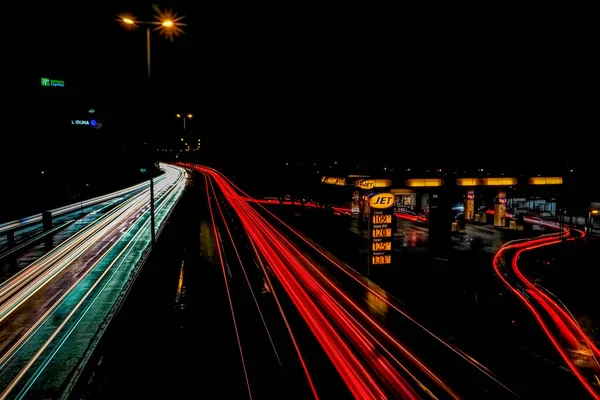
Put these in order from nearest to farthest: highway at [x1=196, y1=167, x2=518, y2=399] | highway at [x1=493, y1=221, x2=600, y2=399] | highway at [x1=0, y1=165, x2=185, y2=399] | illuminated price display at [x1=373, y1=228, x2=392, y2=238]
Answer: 1. highway at [x1=196, y1=167, x2=518, y2=399]
2. highway at [x1=0, y1=165, x2=185, y2=399]
3. highway at [x1=493, y1=221, x2=600, y2=399]
4. illuminated price display at [x1=373, y1=228, x2=392, y2=238]

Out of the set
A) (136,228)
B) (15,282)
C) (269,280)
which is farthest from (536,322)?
(136,228)

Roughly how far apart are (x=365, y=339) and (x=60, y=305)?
39.8ft

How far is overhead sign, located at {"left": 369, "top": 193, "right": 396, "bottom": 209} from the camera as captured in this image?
18911mm

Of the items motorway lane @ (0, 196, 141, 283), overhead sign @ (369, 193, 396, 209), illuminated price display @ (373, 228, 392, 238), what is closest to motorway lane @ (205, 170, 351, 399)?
illuminated price display @ (373, 228, 392, 238)

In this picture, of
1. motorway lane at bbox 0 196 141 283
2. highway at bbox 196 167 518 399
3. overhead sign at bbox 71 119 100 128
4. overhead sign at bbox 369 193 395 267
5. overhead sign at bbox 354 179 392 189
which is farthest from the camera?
overhead sign at bbox 71 119 100 128

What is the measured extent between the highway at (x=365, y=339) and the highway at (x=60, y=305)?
16.7 ft

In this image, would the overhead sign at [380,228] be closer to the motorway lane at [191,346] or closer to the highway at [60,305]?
the motorway lane at [191,346]

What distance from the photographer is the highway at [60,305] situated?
10.2m

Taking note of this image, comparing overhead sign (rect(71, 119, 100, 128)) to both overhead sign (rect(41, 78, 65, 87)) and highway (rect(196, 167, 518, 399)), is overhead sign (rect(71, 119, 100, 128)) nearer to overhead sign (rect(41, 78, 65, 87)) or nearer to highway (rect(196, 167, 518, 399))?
overhead sign (rect(41, 78, 65, 87))

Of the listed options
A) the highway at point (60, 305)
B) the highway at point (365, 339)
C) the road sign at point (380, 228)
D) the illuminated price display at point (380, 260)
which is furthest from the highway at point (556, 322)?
the highway at point (60, 305)

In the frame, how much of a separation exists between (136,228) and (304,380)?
24.4m

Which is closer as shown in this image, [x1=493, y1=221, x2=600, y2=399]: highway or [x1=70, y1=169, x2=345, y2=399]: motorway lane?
[x1=70, y1=169, x2=345, y2=399]: motorway lane

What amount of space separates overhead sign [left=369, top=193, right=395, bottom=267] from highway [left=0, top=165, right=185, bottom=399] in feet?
40.0

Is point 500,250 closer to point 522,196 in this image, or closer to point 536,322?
point 536,322
